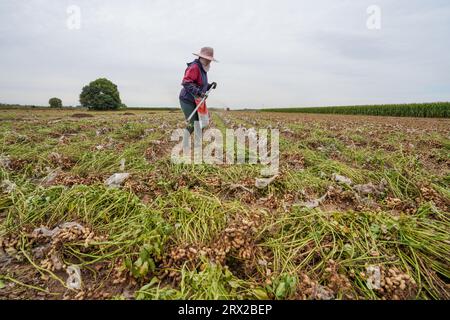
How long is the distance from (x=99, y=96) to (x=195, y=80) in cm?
7137

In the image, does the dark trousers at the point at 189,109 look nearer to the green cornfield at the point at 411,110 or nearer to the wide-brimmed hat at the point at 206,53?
the wide-brimmed hat at the point at 206,53

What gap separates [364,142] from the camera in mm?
7152

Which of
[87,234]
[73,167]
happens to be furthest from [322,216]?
[73,167]

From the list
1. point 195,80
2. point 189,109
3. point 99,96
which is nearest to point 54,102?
point 99,96

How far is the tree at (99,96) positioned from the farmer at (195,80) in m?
A: 70.0

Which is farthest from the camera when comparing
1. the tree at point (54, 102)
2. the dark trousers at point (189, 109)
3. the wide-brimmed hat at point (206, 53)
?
the tree at point (54, 102)

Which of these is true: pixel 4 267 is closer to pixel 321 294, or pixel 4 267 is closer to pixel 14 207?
pixel 14 207

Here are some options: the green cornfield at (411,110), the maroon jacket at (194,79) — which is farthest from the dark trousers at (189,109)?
the green cornfield at (411,110)

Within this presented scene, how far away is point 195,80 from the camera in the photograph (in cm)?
554

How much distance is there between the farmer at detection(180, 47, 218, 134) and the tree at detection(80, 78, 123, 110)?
70006 mm

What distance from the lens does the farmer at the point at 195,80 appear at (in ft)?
17.8

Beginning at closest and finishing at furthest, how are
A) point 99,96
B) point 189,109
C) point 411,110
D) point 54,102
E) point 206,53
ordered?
point 206,53, point 189,109, point 411,110, point 99,96, point 54,102

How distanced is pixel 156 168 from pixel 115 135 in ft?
12.6

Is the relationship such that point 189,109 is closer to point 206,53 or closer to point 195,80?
point 195,80
